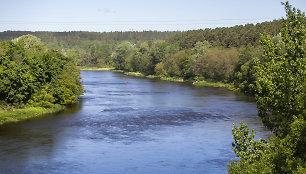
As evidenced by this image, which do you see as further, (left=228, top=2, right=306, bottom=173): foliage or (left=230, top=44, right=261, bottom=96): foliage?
(left=230, top=44, right=261, bottom=96): foliage

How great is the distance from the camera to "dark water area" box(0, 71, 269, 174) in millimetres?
30688

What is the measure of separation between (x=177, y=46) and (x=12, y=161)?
108810 millimetres

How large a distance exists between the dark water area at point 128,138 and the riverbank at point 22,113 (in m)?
A: 1.83

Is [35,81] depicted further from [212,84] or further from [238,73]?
[212,84]

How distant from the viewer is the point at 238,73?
80188 mm

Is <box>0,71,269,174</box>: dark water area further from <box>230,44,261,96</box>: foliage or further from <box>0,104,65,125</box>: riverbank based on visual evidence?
<box>230,44,261,96</box>: foliage

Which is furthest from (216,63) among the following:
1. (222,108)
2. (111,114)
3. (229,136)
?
(229,136)

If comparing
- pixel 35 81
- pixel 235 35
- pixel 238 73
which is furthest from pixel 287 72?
pixel 235 35

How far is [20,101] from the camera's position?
51062 millimetres

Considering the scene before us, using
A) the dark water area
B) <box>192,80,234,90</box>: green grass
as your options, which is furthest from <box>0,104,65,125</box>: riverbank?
<box>192,80,234,90</box>: green grass

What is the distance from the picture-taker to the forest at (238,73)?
15641 millimetres

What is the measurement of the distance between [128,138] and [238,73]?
47390 millimetres

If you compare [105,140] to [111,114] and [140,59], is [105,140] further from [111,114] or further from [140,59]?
[140,59]

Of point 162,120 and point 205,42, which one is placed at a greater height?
point 205,42
